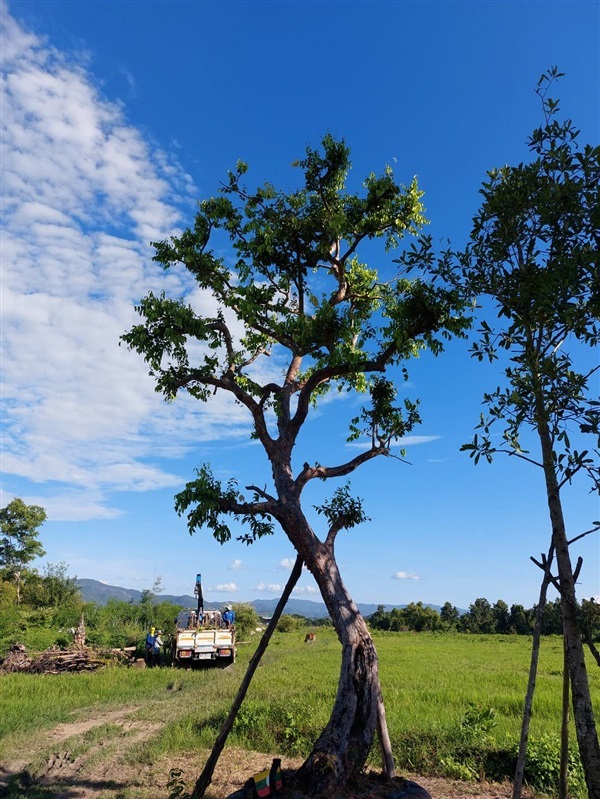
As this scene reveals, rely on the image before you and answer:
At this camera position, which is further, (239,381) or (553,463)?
(239,381)

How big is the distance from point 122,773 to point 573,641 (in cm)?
668

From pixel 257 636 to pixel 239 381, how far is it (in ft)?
114

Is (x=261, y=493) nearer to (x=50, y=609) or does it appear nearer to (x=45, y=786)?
(x=45, y=786)

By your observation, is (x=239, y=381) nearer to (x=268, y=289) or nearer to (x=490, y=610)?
(x=268, y=289)

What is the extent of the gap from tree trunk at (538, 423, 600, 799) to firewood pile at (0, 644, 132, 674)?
19552 millimetres

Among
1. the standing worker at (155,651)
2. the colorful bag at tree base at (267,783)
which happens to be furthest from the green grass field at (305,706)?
the colorful bag at tree base at (267,783)

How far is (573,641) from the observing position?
16.9 feet

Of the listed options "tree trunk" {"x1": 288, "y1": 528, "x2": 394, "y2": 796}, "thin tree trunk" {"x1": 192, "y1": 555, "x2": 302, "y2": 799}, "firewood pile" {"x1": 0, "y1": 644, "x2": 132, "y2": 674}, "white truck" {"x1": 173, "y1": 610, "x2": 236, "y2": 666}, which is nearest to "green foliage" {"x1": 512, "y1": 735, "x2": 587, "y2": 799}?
"tree trunk" {"x1": 288, "y1": 528, "x2": 394, "y2": 796}

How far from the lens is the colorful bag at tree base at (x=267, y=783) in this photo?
20.3 ft

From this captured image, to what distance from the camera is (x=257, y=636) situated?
39.7 metres

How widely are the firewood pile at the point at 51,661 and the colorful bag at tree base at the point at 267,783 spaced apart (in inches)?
645

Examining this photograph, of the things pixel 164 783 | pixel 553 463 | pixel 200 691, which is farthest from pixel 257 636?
pixel 553 463

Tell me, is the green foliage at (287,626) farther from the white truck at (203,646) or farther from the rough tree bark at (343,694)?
the rough tree bark at (343,694)

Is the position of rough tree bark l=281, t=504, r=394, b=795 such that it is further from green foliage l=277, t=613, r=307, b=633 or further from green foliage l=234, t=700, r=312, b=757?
green foliage l=277, t=613, r=307, b=633
